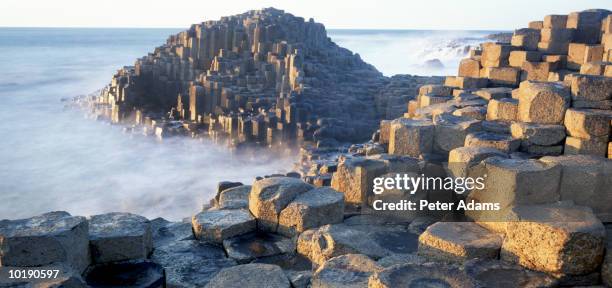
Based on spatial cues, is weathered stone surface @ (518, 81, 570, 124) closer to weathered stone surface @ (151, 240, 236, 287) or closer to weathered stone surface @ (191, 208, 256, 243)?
weathered stone surface @ (191, 208, 256, 243)

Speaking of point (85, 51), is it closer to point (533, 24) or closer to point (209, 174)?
point (209, 174)

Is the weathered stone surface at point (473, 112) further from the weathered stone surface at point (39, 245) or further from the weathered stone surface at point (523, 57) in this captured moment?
the weathered stone surface at point (39, 245)

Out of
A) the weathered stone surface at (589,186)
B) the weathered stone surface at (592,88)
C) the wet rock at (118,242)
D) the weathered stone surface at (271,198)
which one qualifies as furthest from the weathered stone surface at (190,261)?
the weathered stone surface at (592,88)

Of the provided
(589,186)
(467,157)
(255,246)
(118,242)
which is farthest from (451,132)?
(118,242)

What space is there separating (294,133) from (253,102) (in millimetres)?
4147

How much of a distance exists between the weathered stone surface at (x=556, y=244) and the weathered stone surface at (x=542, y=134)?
150cm

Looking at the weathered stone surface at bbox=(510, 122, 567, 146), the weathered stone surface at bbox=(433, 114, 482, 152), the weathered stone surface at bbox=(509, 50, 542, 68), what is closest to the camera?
the weathered stone surface at bbox=(510, 122, 567, 146)

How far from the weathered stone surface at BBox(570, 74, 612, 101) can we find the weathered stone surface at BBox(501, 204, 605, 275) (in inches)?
74.4

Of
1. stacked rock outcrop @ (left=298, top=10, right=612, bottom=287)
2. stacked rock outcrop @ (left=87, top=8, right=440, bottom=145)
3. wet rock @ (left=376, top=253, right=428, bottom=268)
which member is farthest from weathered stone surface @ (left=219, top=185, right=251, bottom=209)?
stacked rock outcrop @ (left=87, top=8, right=440, bottom=145)

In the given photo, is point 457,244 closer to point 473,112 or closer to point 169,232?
point 473,112

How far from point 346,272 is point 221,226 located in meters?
1.66

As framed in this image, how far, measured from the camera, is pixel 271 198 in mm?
5254

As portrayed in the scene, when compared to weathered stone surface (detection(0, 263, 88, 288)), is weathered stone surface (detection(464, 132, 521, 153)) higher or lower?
higher

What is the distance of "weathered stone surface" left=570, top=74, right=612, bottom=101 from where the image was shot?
5.50 metres
